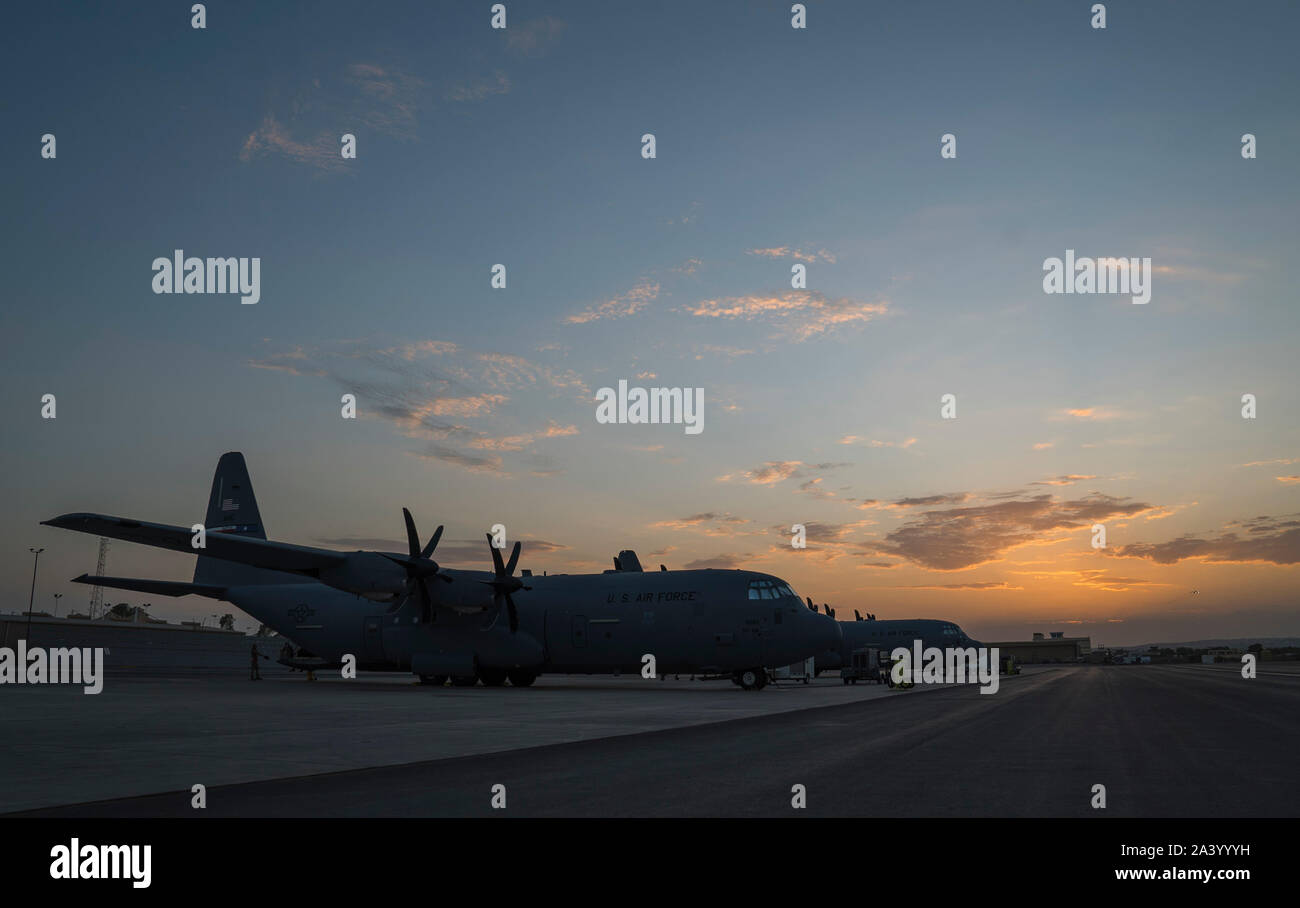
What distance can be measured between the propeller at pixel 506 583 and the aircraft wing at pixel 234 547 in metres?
6.68

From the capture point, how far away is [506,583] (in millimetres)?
40969

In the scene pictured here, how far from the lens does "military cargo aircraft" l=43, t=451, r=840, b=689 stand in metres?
38.7

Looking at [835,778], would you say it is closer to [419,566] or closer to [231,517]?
[419,566]

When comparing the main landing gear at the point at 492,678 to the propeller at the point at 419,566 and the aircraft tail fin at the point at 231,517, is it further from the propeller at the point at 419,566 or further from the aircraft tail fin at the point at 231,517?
the aircraft tail fin at the point at 231,517

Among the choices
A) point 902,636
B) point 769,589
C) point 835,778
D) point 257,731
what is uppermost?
point 769,589

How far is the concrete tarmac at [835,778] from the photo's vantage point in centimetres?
934

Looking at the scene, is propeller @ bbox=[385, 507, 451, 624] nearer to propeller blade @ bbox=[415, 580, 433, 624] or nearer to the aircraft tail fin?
propeller blade @ bbox=[415, 580, 433, 624]

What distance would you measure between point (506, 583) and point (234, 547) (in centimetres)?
1180

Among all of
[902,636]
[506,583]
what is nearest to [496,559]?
[506,583]

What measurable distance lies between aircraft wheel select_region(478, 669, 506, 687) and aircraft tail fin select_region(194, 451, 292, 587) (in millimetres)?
13550

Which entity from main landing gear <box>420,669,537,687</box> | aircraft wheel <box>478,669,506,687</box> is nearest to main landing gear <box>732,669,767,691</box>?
main landing gear <box>420,669,537,687</box>

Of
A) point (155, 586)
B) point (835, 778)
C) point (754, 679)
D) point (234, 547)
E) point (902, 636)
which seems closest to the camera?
point (835, 778)

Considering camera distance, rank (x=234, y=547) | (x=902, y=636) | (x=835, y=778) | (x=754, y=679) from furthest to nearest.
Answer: (x=902, y=636), (x=754, y=679), (x=234, y=547), (x=835, y=778)
